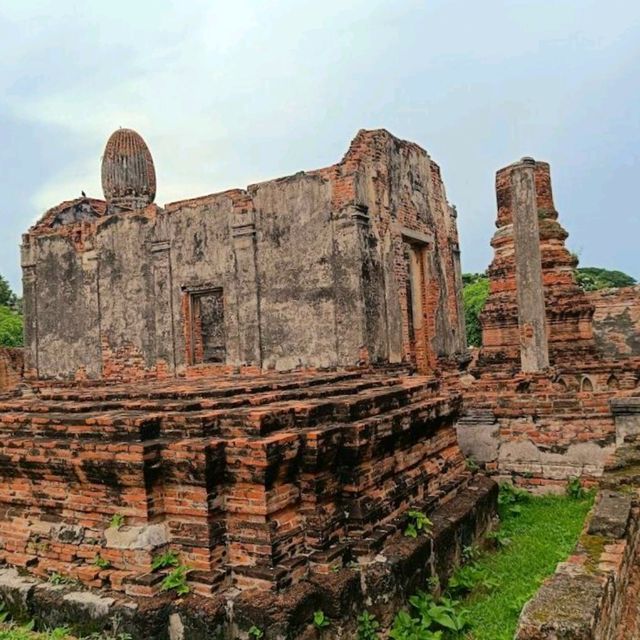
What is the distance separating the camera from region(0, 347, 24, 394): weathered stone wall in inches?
749

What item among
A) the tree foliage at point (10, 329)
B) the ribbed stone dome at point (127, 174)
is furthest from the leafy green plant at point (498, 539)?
the tree foliage at point (10, 329)

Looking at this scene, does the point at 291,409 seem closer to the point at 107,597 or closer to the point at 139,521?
the point at 139,521

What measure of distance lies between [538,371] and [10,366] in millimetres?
15828

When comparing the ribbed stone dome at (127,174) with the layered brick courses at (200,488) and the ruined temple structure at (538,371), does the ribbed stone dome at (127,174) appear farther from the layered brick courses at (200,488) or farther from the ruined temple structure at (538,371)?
the layered brick courses at (200,488)

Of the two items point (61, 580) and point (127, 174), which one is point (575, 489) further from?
point (127, 174)

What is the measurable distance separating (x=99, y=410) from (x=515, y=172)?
859 centimetres

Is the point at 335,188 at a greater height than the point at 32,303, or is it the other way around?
the point at 335,188

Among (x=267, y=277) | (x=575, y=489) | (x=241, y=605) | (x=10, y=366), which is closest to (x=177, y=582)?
(x=241, y=605)

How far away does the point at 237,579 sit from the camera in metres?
3.66

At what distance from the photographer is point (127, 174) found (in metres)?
17.9

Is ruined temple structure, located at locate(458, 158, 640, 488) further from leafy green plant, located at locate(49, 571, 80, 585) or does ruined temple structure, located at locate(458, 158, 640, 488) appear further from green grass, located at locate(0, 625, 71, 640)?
green grass, located at locate(0, 625, 71, 640)

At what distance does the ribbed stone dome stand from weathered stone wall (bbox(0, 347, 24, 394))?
591cm

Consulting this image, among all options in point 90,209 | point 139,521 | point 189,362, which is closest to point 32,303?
point 90,209

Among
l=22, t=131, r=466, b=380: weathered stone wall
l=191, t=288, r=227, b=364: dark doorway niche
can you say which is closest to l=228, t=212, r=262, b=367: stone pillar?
l=22, t=131, r=466, b=380: weathered stone wall
